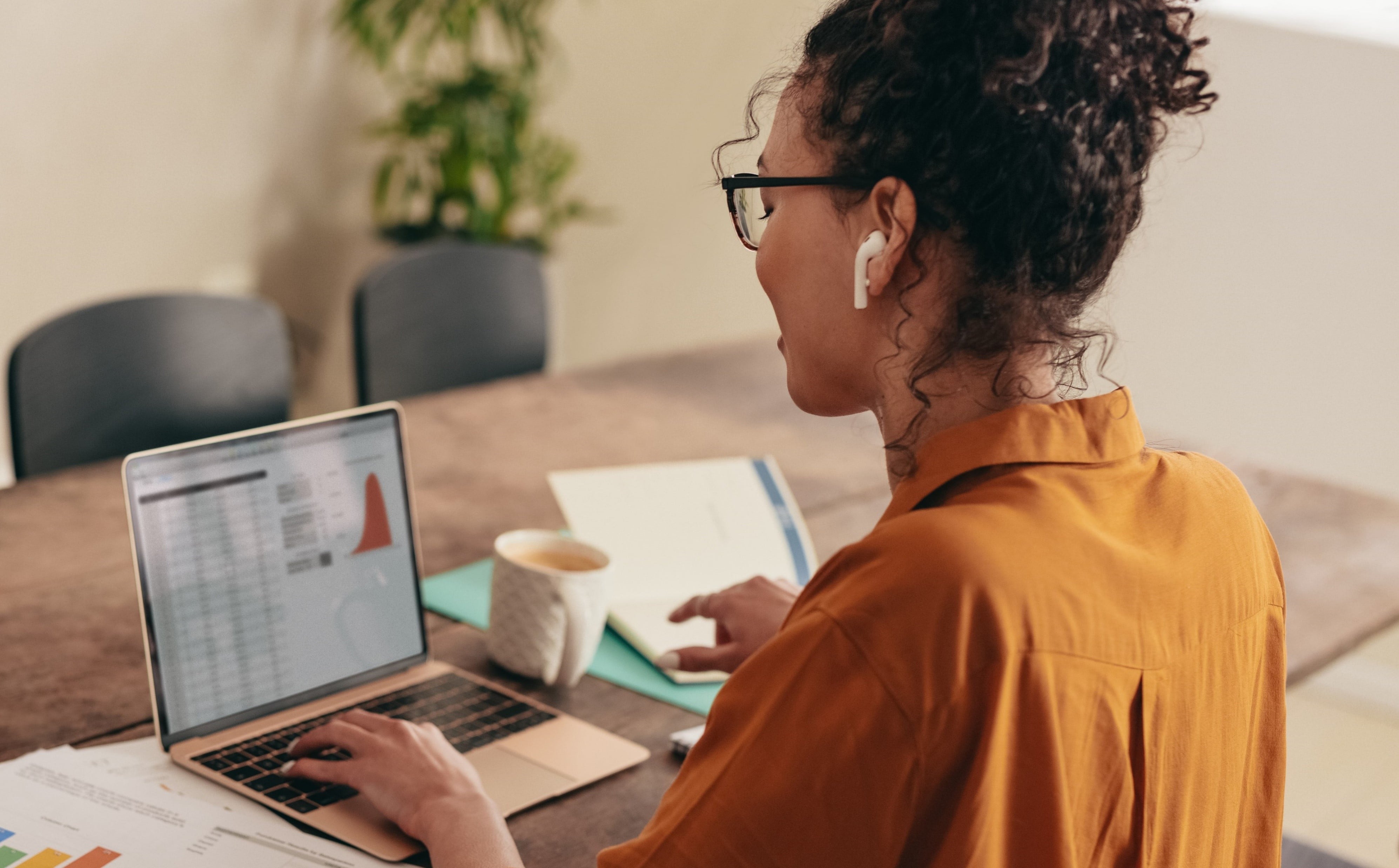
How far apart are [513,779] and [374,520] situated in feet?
0.86

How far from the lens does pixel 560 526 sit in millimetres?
1564

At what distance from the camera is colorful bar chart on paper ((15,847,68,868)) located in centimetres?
85

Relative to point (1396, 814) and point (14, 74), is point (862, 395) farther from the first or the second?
point (14, 74)

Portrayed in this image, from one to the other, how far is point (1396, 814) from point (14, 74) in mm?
3540

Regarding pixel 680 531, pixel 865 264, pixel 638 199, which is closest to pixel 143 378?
pixel 680 531

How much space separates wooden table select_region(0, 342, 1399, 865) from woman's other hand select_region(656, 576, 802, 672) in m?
0.06

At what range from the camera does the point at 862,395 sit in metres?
0.85

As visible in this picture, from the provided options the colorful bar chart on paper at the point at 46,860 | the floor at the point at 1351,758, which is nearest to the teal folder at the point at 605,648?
the colorful bar chart on paper at the point at 46,860

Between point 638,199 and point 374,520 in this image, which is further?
point 638,199

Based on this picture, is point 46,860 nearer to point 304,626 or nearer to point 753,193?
point 304,626

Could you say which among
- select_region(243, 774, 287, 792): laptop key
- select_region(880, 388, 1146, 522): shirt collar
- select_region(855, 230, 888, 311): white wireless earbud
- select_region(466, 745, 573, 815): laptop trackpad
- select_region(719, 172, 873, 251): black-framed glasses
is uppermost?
select_region(719, 172, 873, 251): black-framed glasses

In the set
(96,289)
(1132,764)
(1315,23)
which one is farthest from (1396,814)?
(96,289)

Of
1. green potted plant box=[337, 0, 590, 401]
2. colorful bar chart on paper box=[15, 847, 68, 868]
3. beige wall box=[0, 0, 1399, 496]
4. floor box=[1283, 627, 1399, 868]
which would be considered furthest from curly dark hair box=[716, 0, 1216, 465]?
green potted plant box=[337, 0, 590, 401]

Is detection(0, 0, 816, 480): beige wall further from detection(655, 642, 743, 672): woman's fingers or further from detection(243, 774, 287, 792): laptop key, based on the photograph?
detection(243, 774, 287, 792): laptop key
